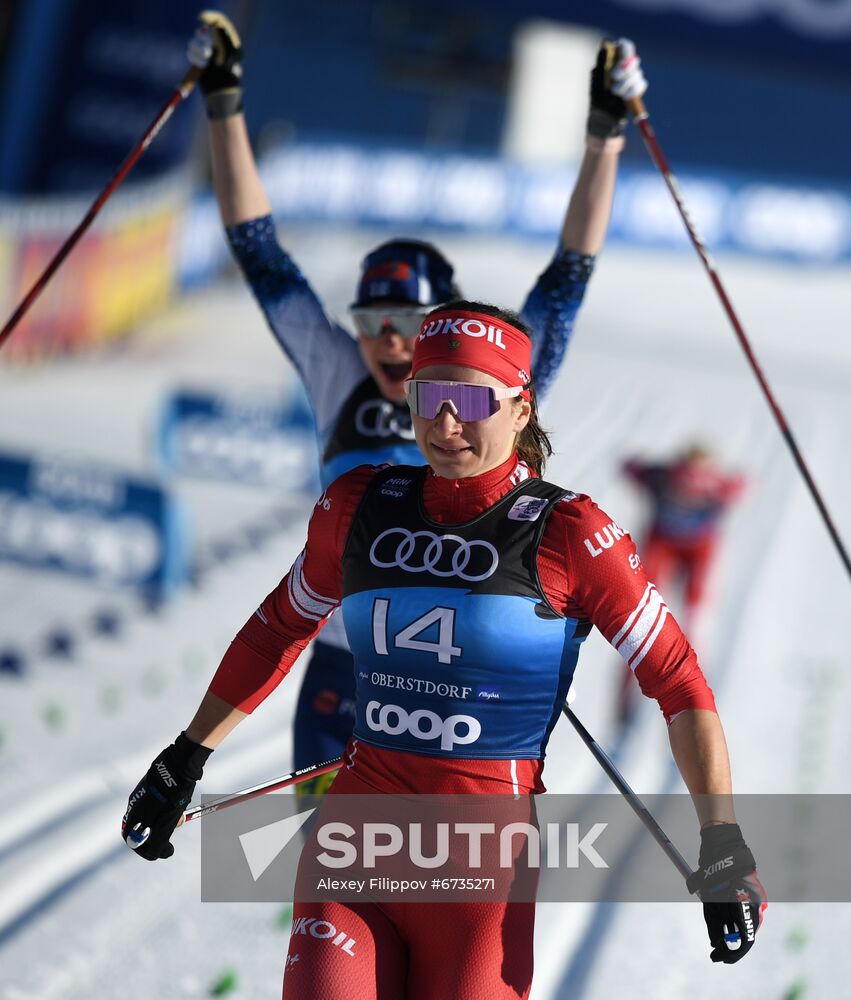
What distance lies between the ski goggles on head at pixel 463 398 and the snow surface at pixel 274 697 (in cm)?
269

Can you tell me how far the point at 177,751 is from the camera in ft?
9.41

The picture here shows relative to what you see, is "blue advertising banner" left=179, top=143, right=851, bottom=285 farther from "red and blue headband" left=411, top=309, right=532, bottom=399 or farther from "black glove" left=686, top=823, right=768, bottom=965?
"black glove" left=686, top=823, right=768, bottom=965

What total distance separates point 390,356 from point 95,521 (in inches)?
220

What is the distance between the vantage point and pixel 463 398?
2.63 m

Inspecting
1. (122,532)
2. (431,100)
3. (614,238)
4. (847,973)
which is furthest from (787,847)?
(431,100)

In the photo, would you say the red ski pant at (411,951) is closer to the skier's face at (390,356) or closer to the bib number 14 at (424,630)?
the bib number 14 at (424,630)

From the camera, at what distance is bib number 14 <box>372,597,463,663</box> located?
2.60m

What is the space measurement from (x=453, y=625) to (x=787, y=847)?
410 centimetres

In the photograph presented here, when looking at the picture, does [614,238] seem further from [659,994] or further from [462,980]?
[462,980]

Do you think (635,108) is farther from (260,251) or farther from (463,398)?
(463,398)

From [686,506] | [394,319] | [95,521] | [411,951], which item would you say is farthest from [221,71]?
[95,521]

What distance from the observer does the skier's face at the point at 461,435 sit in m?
2.64

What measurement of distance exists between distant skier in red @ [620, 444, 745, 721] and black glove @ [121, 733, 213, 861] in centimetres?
566

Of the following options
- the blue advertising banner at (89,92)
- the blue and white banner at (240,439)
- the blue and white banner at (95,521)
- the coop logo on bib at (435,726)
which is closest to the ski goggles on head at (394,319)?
the coop logo on bib at (435,726)
